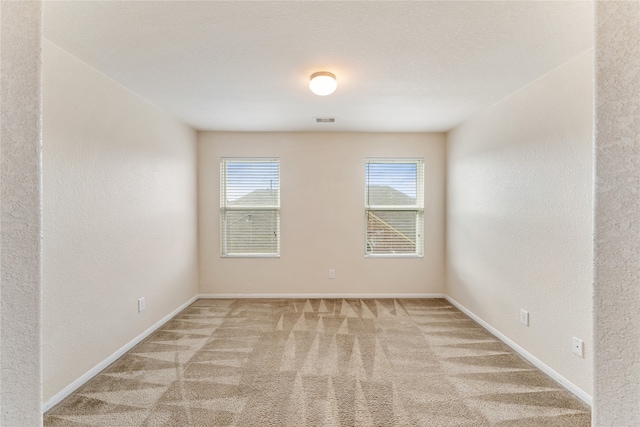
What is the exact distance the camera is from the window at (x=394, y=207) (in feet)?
12.8

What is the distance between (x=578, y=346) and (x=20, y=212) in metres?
2.92

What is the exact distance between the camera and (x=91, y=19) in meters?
1.53

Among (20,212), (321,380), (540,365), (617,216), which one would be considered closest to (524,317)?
(540,365)

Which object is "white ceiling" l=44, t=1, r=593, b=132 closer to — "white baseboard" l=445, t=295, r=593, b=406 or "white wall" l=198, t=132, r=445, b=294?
"white wall" l=198, t=132, r=445, b=294

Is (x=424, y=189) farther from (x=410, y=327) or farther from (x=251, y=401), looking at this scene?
(x=251, y=401)

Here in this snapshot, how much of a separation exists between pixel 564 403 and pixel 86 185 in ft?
12.0

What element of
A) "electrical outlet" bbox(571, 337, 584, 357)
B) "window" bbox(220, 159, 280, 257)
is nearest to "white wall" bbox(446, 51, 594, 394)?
"electrical outlet" bbox(571, 337, 584, 357)

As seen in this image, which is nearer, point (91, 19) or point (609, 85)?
point (609, 85)

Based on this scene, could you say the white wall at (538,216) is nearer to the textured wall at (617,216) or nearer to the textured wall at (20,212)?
the textured wall at (617,216)

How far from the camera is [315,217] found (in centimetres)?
386

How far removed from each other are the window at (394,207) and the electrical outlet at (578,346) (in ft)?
6.84

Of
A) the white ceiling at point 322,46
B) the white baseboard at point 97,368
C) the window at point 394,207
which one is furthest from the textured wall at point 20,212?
the window at point 394,207

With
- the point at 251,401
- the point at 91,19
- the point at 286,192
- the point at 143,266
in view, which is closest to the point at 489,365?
the point at 251,401

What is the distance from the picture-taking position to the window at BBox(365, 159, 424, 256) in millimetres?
3916
